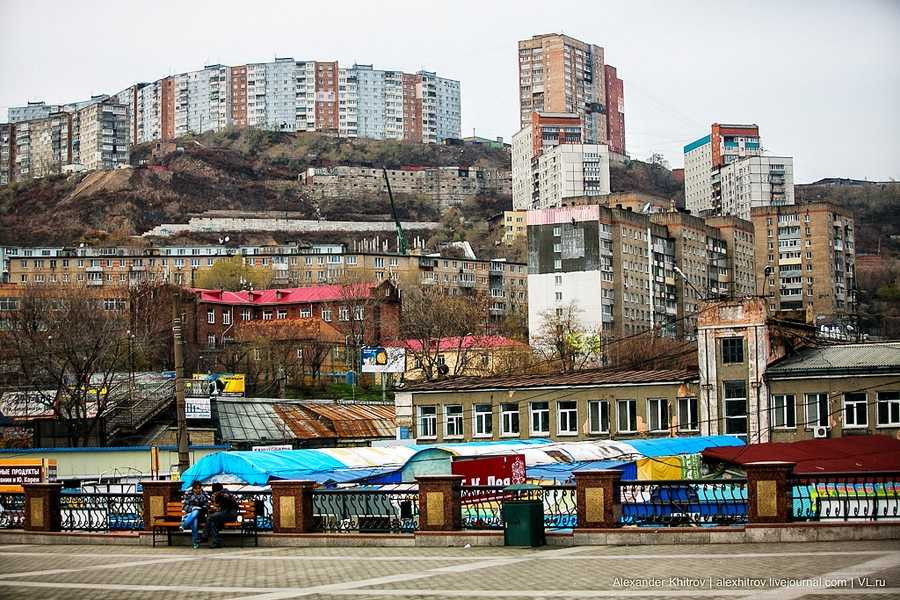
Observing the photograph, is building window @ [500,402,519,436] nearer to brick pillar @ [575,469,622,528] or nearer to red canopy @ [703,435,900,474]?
red canopy @ [703,435,900,474]

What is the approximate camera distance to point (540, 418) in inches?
2192

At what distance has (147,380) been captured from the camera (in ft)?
288

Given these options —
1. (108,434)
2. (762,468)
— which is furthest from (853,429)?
(108,434)

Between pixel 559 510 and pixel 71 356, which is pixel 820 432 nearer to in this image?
pixel 559 510

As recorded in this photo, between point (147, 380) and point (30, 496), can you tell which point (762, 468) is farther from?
point (147, 380)

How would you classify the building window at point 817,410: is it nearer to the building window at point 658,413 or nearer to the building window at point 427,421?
the building window at point 658,413

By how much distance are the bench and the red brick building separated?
9598 cm

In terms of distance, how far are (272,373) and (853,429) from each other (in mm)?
69025

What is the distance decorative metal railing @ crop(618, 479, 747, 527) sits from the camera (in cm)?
2606

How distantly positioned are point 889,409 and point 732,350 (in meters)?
6.48

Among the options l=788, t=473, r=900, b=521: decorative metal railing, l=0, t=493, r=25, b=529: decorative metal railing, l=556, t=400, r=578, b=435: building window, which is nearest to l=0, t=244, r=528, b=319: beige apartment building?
l=556, t=400, r=578, b=435: building window

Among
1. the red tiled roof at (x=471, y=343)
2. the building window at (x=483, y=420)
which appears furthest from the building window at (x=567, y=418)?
the red tiled roof at (x=471, y=343)

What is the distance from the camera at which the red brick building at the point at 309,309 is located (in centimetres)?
12888

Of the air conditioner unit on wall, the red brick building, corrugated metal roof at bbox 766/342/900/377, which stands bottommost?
the air conditioner unit on wall
